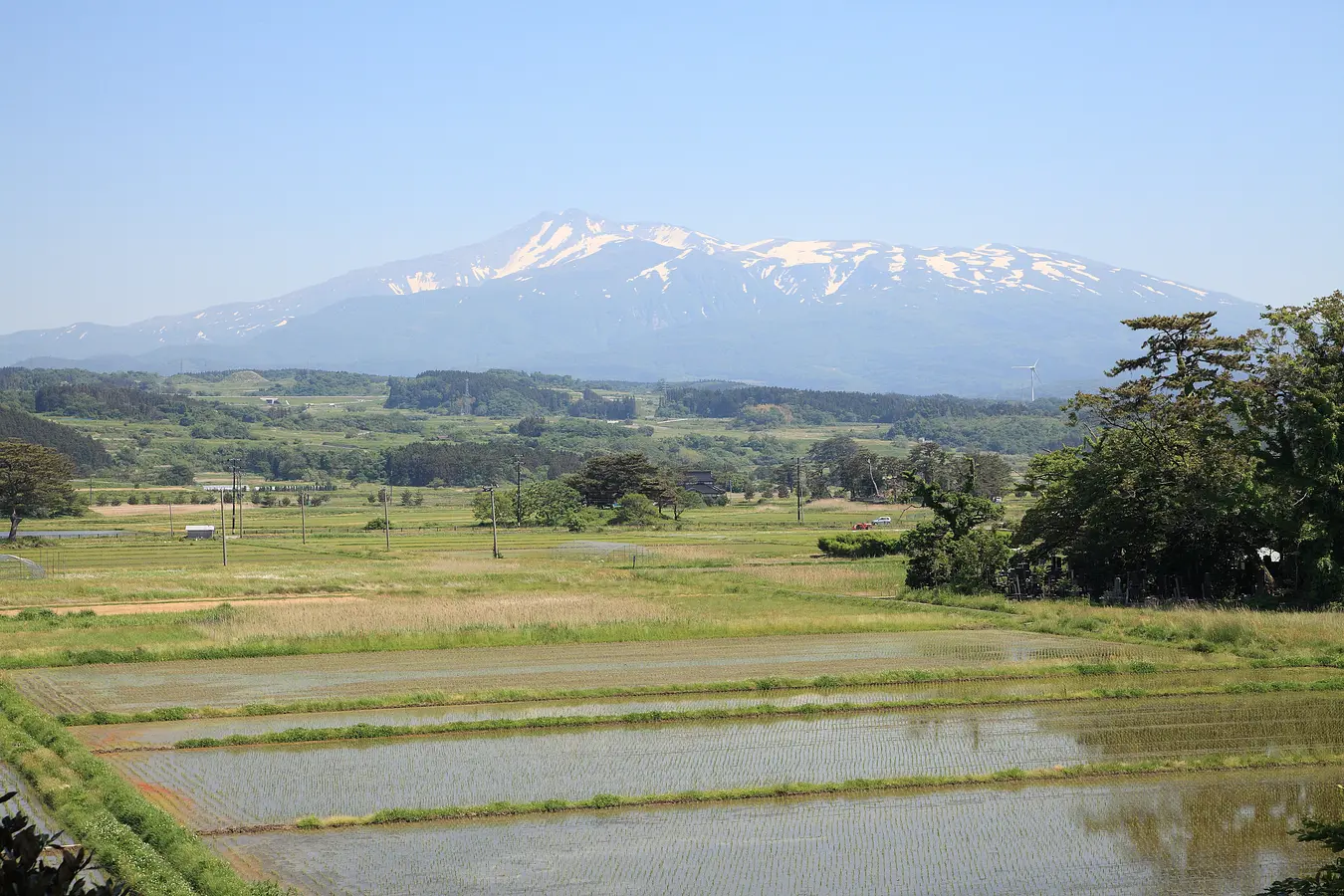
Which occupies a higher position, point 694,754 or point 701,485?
point 694,754

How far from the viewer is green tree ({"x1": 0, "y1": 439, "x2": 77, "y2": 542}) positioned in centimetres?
7194

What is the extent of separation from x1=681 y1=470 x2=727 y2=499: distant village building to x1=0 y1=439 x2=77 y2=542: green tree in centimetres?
5377

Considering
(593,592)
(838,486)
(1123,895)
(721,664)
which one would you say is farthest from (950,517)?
(838,486)

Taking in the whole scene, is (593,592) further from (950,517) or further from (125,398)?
(125,398)

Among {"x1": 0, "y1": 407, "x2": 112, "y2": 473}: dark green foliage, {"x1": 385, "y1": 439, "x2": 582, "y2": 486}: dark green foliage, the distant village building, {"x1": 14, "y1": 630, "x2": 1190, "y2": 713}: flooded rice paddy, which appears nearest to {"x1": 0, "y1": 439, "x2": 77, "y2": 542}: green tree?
{"x1": 14, "y1": 630, "x2": 1190, "y2": 713}: flooded rice paddy

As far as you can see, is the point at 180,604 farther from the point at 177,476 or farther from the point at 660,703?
the point at 177,476

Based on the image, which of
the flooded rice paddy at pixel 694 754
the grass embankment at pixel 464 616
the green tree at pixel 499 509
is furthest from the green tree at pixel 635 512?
the flooded rice paddy at pixel 694 754

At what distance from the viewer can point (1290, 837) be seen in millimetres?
13094

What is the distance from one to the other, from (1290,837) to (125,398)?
656ft

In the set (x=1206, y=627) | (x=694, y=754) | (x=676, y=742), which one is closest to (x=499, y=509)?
(x=1206, y=627)

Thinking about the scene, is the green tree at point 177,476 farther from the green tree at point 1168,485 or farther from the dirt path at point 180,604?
the green tree at point 1168,485

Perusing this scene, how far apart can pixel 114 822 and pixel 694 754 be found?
753cm

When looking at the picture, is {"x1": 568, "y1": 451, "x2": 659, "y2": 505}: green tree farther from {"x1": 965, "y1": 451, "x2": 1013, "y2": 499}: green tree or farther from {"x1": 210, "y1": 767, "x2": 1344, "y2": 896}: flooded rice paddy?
{"x1": 210, "y1": 767, "x2": 1344, "y2": 896}: flooded rice paddy

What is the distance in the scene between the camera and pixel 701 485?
12106cm
